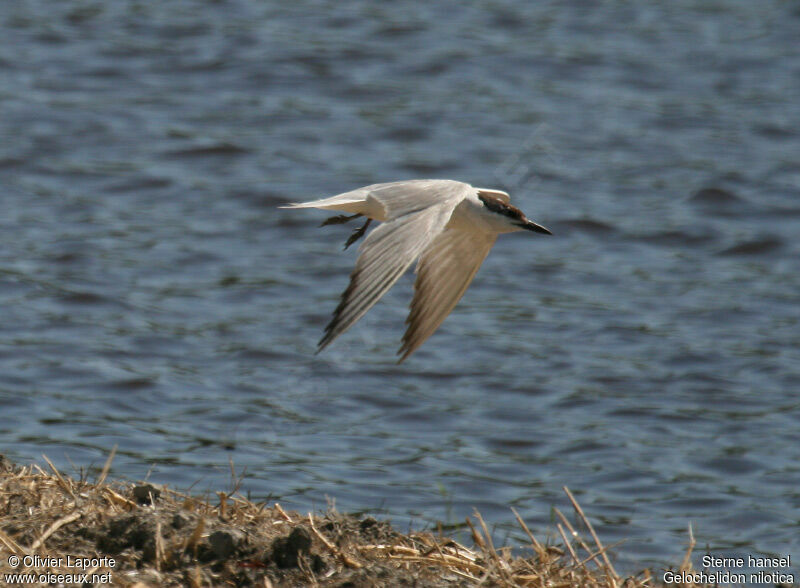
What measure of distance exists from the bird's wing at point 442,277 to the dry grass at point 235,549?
53.4 inches

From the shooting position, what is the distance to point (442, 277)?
6191mm

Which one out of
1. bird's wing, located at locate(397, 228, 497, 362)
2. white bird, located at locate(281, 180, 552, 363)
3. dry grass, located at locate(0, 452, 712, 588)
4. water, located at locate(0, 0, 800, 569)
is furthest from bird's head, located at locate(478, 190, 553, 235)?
dry grass, located at locate(0, 452, 712, 588)

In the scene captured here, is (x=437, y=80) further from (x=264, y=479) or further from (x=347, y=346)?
(x=264, y=479)

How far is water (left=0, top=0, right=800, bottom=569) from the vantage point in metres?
7.24

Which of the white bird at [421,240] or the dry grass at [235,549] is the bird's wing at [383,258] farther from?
the dry grass at [235,549]

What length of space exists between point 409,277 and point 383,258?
→ 5533 millimetres

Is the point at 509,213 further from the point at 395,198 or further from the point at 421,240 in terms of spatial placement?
the point at 421,240

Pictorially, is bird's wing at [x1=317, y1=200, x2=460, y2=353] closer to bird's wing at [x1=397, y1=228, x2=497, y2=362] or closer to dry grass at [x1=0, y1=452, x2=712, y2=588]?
dry grass at [x1=0, y1=452, x2=712, y2=588]

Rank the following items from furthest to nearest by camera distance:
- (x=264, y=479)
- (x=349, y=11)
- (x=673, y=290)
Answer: (x=349, y=11) < (x=673, y=290) < (x=264, y=479)

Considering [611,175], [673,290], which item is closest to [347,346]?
[673,290]

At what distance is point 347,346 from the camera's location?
31.0ft

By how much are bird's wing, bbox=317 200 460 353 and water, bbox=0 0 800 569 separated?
4.68 feet

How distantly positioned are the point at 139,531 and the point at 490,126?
352 inches

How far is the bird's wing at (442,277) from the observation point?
6039mm
